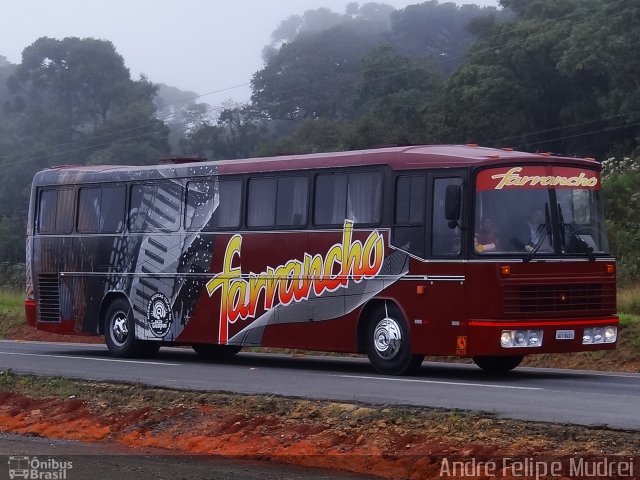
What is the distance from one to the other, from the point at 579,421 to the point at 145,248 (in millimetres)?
11328

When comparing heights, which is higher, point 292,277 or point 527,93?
point 527,93

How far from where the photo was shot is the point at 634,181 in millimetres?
35844

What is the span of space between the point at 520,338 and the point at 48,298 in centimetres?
1043

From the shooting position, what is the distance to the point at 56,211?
23.1m

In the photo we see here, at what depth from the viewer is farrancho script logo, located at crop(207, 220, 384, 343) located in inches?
688

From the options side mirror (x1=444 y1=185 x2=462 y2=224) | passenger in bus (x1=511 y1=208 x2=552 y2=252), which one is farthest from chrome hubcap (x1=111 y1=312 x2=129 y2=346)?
passenger in bus (x1=511 y1=208 x2=552 y2=252)

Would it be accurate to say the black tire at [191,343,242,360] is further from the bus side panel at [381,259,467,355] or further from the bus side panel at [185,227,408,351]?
the bus side panel at [381,259,467,355]

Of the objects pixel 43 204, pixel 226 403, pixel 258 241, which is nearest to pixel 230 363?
pixel 258 241

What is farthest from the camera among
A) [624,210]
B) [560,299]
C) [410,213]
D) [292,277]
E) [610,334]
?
[624,210]

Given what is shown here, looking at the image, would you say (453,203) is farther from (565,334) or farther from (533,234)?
(565,334)

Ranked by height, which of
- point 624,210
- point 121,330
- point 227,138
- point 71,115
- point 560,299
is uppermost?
point 71,115

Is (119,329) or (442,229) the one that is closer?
(442,229)

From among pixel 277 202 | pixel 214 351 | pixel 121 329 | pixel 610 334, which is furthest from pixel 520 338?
pixel 121 329

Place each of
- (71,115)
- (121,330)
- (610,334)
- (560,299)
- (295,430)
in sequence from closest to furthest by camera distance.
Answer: (295,430) → (560,299) → (610,334) → (121,330) → (71,115)
